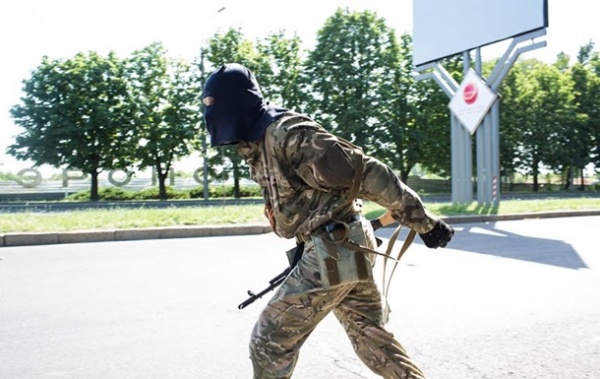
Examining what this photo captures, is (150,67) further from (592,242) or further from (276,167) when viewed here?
(276,167)

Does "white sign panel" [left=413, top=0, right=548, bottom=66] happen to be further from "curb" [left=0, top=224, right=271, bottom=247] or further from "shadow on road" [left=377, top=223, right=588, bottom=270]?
"curb" [left=0, top=224, right=271, bottom=247]

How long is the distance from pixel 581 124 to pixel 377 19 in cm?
1735

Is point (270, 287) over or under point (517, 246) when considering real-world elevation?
over

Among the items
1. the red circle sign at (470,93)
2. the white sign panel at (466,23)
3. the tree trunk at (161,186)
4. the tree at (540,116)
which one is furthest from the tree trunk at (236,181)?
the tree at (540,116)

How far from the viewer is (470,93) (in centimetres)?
1584

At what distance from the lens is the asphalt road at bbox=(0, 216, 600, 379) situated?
3250mm

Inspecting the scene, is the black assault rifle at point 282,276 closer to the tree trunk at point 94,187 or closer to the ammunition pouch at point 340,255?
the ammunition pouch at point 340,255

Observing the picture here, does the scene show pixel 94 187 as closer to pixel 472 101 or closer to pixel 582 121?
pixel 472 101

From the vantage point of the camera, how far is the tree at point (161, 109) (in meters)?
31.6

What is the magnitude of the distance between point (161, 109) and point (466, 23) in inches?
820

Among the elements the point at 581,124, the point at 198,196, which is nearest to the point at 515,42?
the point at 198,196

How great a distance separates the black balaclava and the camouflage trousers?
48 centimetres

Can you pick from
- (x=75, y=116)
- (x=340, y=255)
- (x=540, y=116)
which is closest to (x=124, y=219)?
(x=340, y=255)

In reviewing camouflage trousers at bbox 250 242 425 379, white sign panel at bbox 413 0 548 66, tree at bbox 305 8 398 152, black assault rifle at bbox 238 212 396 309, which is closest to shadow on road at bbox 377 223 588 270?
black assault rifle at bbox 238 212 396 309
